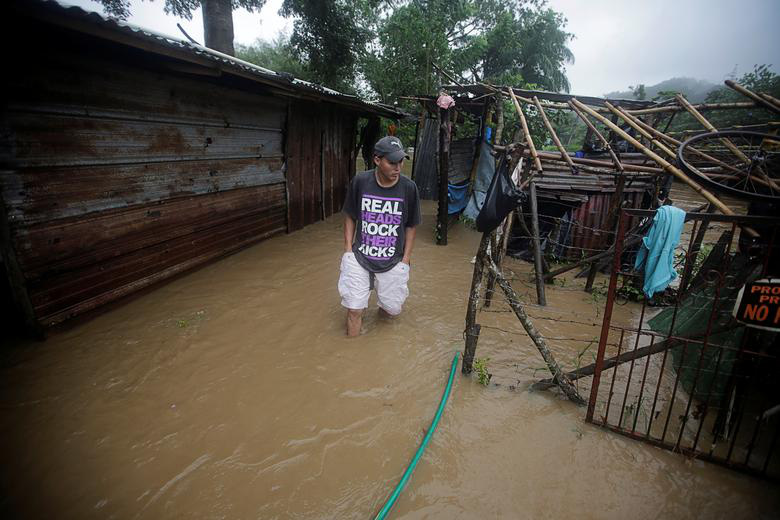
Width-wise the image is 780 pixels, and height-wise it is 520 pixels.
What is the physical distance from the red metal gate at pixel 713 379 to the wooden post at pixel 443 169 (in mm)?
4926

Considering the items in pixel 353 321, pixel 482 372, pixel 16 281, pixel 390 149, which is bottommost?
pixel 482 372

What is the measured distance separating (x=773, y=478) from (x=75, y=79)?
Answer: 6.70 meters

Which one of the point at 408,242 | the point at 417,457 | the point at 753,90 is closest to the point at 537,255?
the point at 408,242

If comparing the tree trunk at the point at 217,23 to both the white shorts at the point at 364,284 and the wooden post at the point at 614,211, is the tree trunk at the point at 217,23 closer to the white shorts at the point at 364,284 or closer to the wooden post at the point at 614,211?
the white shorts at the point at 364,284

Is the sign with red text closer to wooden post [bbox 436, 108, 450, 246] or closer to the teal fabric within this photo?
the teal fabric

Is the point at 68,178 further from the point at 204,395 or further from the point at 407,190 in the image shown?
the point at 407,190

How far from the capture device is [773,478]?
238 centimetres

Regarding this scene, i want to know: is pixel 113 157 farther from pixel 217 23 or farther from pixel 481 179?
pixel 217 23

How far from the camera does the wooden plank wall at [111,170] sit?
3369 millimetres

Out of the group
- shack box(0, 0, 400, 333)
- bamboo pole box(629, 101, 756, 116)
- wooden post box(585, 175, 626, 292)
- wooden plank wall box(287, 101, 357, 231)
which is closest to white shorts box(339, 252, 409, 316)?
shack box(0, 0, 400, 333)

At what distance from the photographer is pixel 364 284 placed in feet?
12.5

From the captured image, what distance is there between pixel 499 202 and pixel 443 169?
189 inches

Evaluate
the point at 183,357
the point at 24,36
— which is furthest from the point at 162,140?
the point at 183,357

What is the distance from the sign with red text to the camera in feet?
6.46
